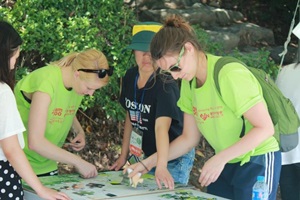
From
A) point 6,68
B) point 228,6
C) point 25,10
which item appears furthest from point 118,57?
point 228,6

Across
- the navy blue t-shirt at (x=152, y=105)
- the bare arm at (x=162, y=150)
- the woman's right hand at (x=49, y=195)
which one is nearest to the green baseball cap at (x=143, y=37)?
the navy blue t-shirt at (x=152, y=105)

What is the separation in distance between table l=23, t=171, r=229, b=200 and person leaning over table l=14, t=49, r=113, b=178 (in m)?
0.11

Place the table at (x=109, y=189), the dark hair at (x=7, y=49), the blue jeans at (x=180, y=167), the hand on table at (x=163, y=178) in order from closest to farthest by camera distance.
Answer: the dark hair at (x=7, y=49) < the table at (x=109, y=189) < the hand on table at (x=163, y=178) < the blue jeans at (x=180, y=167)

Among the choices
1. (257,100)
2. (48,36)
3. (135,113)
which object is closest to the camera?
(257,100)

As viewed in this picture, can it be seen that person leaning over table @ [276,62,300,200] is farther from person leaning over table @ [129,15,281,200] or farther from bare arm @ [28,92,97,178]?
bare arm @ [28,92,97,178]

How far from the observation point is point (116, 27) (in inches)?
251

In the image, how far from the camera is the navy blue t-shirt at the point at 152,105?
3723 millimetres

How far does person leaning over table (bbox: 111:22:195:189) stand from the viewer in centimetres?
371

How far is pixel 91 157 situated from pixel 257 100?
410 centimetres

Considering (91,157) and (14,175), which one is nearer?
(14,175)

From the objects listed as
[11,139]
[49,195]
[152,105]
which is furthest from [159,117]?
[11,139]

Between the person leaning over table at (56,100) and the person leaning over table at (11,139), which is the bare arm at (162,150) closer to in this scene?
the person leaning over table at (56,100)

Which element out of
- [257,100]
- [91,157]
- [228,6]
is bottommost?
[91,157]

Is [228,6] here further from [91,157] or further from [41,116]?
[41,116]
